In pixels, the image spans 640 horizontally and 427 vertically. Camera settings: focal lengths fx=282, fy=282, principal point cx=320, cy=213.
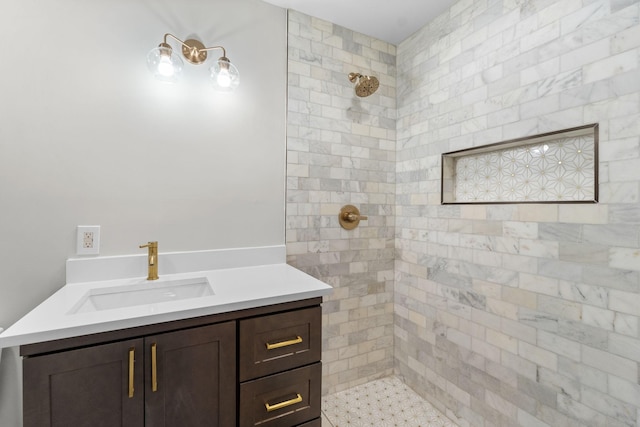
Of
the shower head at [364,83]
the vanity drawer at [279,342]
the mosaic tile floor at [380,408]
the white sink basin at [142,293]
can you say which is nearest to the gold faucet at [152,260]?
the white sink basin at [142,293]

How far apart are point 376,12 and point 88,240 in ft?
6.96

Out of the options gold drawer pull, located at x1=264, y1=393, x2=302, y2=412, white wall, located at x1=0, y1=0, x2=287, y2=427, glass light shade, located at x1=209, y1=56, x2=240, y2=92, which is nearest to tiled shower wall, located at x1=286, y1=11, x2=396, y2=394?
white wall, located at x1=0, y1=0, x2=287, y2=427

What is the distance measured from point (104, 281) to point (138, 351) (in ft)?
2.03

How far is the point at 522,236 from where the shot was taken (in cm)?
142

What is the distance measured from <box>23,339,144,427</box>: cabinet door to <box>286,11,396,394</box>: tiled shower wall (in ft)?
3.40

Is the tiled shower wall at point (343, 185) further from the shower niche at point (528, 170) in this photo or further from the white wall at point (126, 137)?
the shower niche at point (528, 170)

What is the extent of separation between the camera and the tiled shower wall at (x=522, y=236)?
1.11m

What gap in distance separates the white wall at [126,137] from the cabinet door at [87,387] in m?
0.64

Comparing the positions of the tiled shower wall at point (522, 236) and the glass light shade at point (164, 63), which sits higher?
the glass light shade at point (164, 63)

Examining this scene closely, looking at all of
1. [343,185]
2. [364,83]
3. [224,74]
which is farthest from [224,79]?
[343,185]

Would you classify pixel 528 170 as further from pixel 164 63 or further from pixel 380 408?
pixel 164 63

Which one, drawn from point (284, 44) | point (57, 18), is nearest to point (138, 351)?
point (57, 18)

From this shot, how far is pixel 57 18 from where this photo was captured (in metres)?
1.30

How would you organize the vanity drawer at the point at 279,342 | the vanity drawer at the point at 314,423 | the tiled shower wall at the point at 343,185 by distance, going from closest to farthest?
the vanity drawer at the point at 279,342
the vanity drawer at the point at 314,423
the tiled shower wall at the point at 343,185
